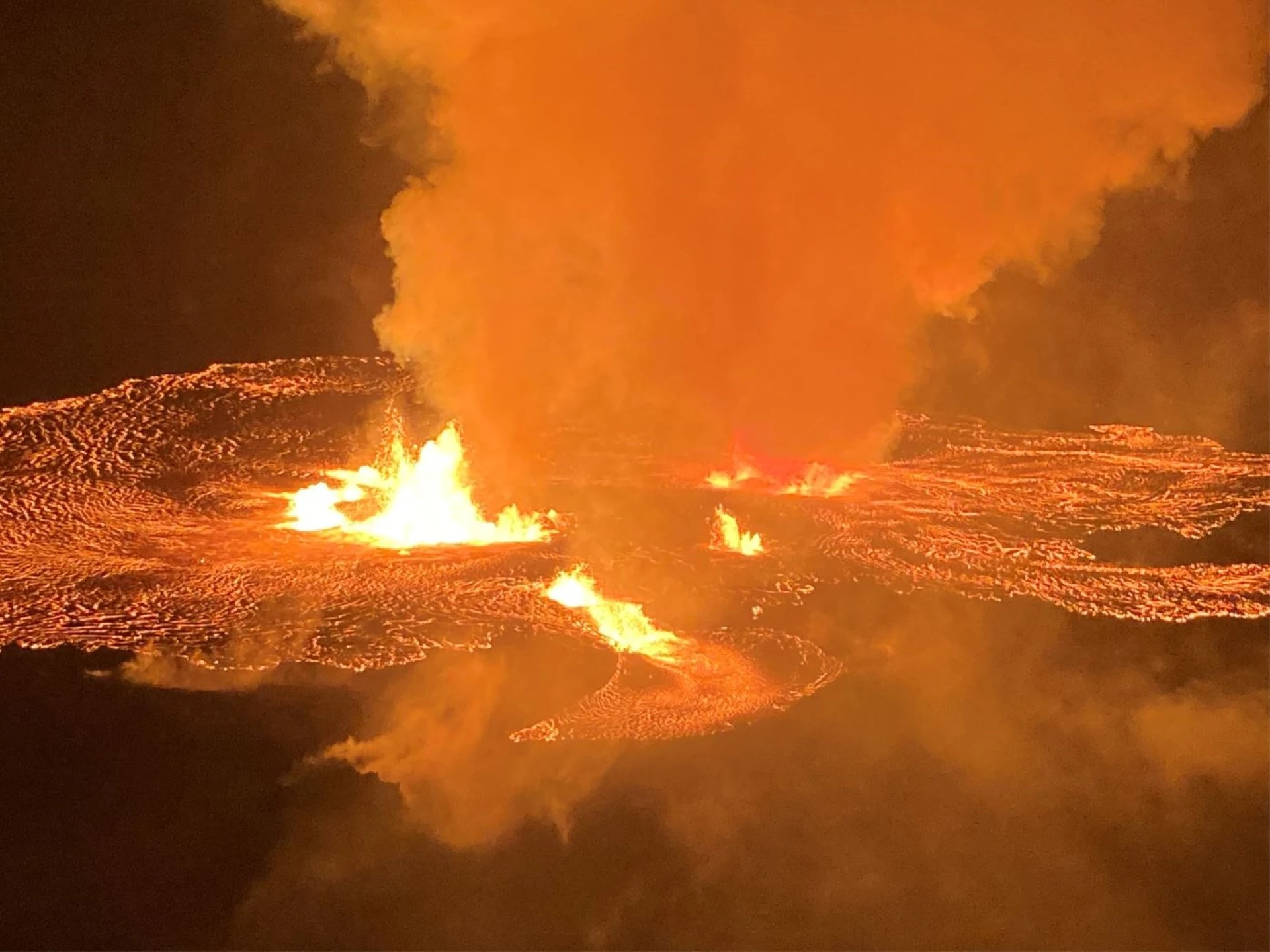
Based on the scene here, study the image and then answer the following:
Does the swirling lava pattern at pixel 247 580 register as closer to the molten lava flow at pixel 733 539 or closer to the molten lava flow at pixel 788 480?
the molten lava flow at pixel 733 539

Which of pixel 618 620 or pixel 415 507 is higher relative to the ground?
pixel 415 507

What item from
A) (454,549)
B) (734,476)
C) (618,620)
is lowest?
(618,620)

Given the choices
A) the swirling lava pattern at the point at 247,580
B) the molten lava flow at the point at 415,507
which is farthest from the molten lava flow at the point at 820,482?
the swirling lava pattern at the point at 247,580

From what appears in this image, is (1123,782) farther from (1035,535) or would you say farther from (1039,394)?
(1039,394)

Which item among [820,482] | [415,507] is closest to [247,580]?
[415,507]

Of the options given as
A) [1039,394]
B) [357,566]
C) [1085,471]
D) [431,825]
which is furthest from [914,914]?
[1039,394]

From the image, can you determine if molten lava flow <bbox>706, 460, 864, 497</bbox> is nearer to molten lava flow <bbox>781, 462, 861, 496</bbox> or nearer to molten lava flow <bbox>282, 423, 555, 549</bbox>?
molten lava flow <bbox>781, 462, 861, 496</bbox>

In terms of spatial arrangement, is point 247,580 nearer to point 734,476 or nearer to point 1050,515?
point 734,476
